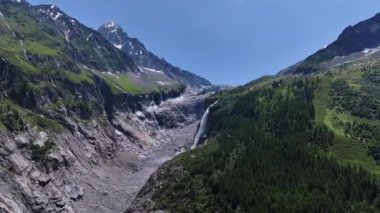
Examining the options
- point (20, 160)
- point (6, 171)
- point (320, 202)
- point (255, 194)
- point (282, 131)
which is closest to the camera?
point (320, 202)

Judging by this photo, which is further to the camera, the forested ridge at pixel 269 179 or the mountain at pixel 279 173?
the mountain at pixel 279 173

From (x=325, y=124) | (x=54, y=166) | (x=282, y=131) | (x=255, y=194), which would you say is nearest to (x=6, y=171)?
(x=54, y=166)

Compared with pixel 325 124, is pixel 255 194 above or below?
below

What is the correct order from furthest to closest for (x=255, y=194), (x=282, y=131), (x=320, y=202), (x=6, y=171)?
(x=282, y=131) → (x=6, y=171) → (x=255, y=194) → (x=320, y=202)

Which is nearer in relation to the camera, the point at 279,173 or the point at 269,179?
the point at 269,179

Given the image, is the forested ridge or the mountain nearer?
the forested ridge

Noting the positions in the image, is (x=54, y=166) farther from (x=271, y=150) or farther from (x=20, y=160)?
(x=271, y=150)

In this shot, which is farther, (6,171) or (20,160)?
(20,160)

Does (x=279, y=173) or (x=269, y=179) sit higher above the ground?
(x=279, y=173)

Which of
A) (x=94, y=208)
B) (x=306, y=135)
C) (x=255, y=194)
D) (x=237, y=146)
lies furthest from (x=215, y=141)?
(x=255, y=194)
